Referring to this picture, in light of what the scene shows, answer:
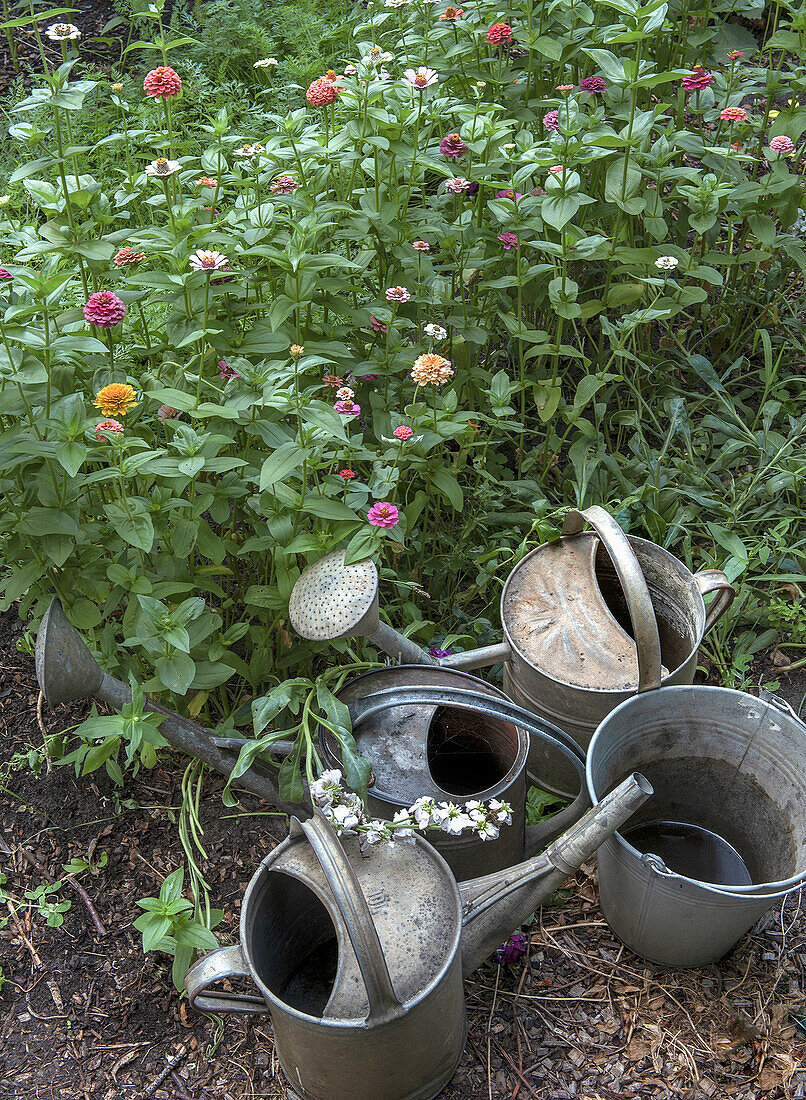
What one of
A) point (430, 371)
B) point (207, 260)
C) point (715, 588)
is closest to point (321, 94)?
point (207, 260)

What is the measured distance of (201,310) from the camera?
5.72 feet

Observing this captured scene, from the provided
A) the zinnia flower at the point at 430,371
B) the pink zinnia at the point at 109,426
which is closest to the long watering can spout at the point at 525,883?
the zinnia flower at the point at 430,371

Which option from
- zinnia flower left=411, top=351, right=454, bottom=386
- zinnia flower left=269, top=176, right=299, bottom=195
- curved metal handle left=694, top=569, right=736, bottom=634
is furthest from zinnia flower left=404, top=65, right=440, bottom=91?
curved metal handle left=694, top=569, right=736, bottom=634

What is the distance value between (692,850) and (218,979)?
0.95 metres

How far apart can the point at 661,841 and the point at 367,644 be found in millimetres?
709

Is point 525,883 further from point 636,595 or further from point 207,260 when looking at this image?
point 207,260

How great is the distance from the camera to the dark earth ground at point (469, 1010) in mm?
1588

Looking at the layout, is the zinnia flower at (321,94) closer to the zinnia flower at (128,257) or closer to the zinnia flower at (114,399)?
the zinnia flower at (128,257)

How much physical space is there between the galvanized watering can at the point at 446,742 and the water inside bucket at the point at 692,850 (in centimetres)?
24

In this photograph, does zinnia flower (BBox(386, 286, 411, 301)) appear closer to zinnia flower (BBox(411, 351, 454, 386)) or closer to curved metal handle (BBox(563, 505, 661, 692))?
zinnia flower (BBox(411, 351, 454, 386))

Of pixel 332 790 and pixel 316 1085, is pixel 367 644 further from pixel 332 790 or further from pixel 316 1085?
pixel 316 1085

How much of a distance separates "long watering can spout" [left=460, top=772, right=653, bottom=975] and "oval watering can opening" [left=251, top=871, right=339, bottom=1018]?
0.88 feet

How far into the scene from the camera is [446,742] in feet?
5.98

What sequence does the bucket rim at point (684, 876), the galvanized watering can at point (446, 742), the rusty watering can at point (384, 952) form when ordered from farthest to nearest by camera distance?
the galvanized watering can at point (446, 742) < the bucket rim at point (684, 876) < the rusty watering can at point (384, 952)
